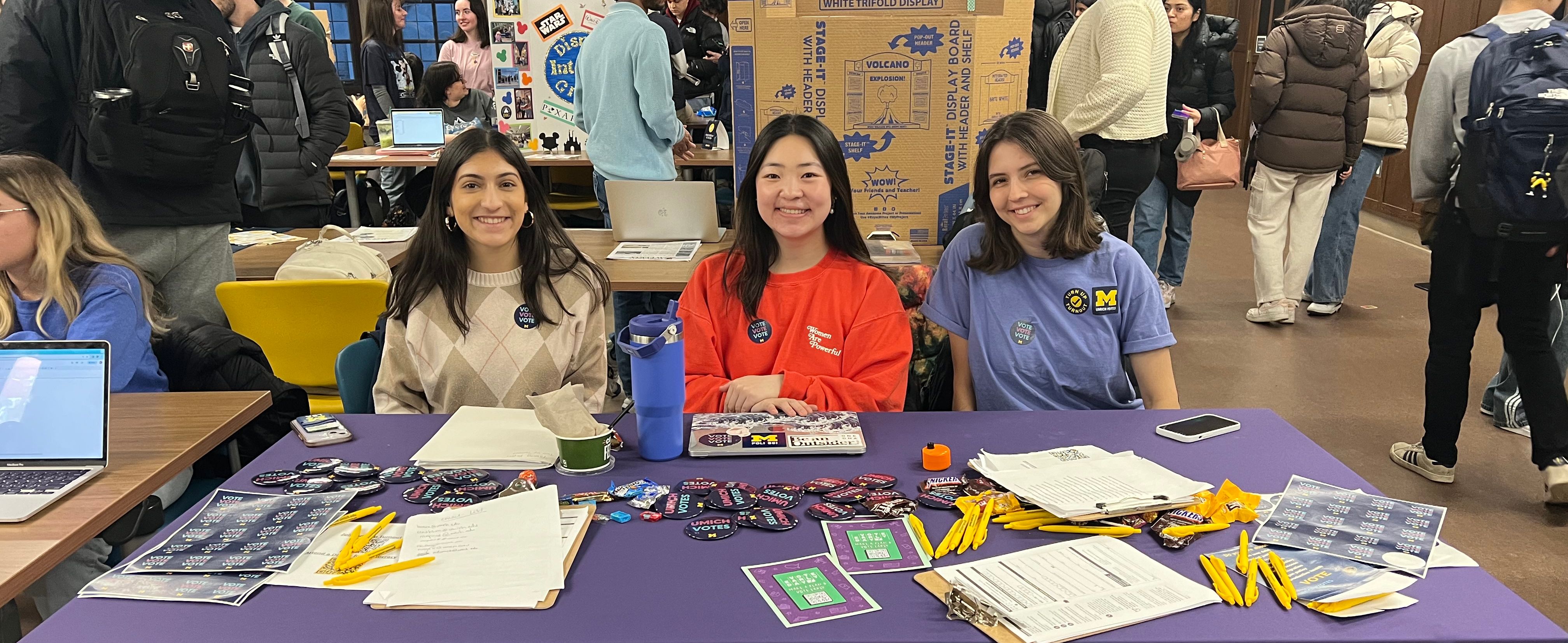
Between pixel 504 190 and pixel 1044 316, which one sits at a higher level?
pixel 504 190

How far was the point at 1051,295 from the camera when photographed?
80.8 inches

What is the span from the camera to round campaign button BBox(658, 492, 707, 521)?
1.38 m

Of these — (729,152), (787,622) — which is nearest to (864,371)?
(787,622)

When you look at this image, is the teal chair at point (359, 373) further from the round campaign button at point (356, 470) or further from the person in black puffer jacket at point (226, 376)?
the round campaign button at point (356, 470)

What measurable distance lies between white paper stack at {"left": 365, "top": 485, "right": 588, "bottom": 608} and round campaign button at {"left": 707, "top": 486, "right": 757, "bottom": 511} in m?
0.19

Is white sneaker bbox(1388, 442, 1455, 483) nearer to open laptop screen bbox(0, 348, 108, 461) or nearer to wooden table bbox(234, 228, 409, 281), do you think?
wooden table bbox(234, 228, 409, 281)

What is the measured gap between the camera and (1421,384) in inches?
160

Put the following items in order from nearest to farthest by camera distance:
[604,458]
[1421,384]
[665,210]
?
[604,458]
[665,210]
[1421,384]

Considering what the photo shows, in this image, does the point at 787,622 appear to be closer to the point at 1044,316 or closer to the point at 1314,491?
the point at 1314,491

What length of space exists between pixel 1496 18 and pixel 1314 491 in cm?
239

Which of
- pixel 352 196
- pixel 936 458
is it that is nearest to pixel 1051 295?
pixel 936 458

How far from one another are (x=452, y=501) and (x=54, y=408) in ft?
2.41

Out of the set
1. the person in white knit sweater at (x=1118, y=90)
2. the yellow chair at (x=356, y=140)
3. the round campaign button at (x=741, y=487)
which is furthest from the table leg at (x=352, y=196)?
the round campaign button at (x=741, y=487)

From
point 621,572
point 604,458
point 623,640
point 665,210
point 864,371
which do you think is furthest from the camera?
point 665,210
